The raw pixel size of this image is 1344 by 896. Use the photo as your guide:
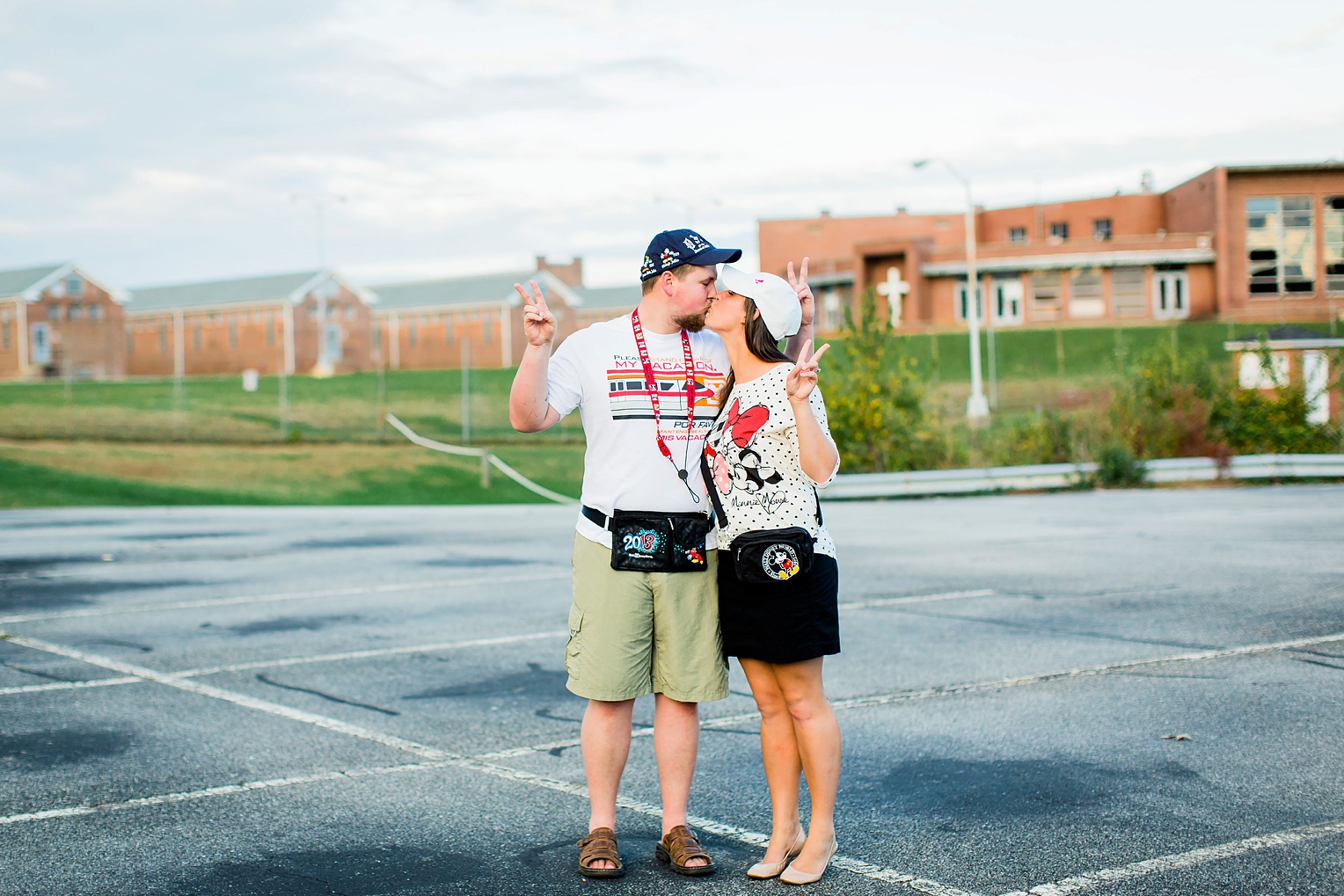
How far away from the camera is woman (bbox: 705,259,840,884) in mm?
4066

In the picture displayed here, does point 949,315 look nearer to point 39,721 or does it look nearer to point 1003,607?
point 1003,607

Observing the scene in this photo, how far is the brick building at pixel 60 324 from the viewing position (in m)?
67.4

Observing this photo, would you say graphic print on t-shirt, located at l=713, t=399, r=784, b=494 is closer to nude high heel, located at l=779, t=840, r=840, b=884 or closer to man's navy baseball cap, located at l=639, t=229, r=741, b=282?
man's navy baseball cap, located at l=639, t=229, r=741, b=282

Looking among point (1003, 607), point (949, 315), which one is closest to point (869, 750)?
point (1003, 607)

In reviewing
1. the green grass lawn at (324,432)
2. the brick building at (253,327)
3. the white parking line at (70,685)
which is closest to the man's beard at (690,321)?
the white parking line at (70,685)

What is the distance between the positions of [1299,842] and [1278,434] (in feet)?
69.3

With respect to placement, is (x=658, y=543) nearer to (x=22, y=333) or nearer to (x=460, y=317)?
(x=22, y=333)

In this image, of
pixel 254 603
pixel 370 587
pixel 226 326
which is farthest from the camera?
pixel 226 326

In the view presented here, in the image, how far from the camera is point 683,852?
Result: 4.19 metres

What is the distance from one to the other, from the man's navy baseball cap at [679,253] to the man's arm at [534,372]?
0.39 meters

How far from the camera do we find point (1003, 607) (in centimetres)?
950

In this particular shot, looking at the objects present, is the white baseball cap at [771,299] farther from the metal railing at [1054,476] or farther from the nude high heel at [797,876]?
the metal railing at [1054,476]

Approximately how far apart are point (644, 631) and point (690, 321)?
1.07 m

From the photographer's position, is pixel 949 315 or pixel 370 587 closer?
pixel 370 587
